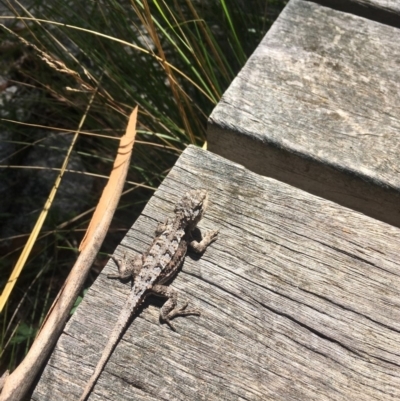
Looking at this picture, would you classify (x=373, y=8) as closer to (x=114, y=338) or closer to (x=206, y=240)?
(x=206, y=240)

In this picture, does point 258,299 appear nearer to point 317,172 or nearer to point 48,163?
point 317,172

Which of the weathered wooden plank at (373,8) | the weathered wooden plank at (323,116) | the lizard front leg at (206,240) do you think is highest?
the weathered wooden plank at (373,8)

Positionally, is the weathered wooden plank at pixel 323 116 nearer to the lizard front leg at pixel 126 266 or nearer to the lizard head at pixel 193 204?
the lizard head at pixel 193 204

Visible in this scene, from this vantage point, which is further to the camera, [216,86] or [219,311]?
[216,86]

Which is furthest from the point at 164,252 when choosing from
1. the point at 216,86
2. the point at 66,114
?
the point at 66,114

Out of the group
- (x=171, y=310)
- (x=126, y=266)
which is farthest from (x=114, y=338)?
(x=126, y=266)

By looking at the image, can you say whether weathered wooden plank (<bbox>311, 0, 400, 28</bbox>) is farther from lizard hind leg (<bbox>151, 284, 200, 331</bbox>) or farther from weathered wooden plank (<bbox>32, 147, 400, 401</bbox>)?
lizard hind leg (<bbox>151, 284, 200, 331</bbox>)

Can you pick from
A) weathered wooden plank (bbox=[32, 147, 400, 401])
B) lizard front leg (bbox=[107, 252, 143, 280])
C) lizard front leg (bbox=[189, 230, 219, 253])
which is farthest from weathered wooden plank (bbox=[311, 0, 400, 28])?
lizard front leg (bbox=[107, 252, 143, 280])

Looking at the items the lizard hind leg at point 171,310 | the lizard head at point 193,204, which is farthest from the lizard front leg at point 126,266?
the lizard head at point 193,204
